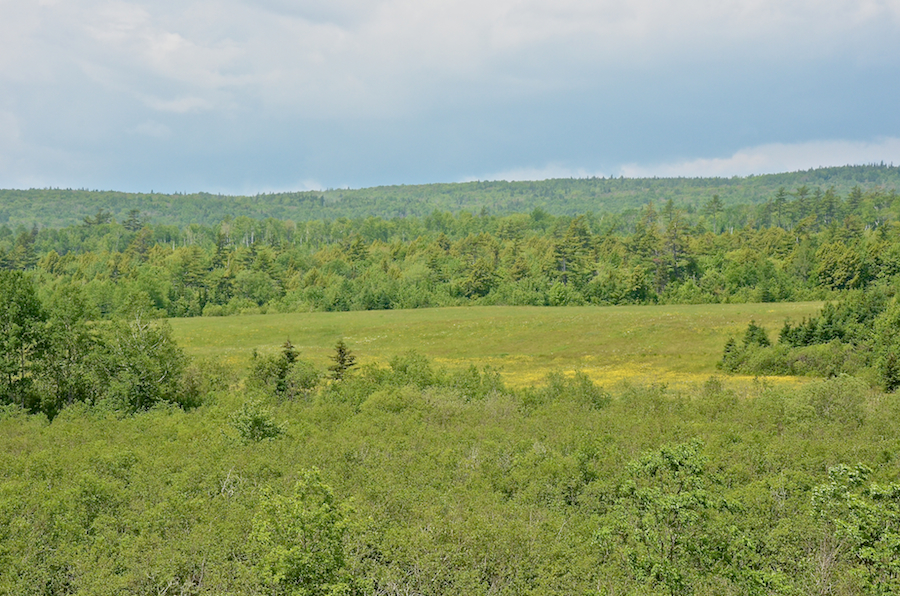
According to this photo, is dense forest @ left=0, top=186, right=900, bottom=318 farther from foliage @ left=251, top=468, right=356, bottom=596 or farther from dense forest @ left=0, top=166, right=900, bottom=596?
foliage @ left=251, top=468, right=356, bottom=596

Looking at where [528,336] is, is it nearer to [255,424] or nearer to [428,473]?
[255,424]

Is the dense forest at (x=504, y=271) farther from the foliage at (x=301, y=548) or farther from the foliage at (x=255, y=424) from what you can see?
the foliage at (x=301, y=548)

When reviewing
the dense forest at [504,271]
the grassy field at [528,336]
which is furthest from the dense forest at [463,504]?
the dense forest at [504,271]

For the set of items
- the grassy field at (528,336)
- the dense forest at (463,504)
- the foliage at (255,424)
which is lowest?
the grassy field at (528,336)

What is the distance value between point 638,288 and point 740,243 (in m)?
38.4

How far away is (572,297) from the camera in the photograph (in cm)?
11088

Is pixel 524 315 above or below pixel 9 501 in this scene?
below

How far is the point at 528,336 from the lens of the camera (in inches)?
3009

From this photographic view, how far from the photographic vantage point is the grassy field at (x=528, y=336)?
198 feet

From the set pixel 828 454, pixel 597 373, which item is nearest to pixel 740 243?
pixel 597 373

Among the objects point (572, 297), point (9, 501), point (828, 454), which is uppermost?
point (9, 501)

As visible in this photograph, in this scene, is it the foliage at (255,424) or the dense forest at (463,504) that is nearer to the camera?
the dense forest at (463,504)

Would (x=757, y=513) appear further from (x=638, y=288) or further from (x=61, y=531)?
(x=638, y=288)

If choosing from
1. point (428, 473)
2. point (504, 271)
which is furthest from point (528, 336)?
point (428, 473)
